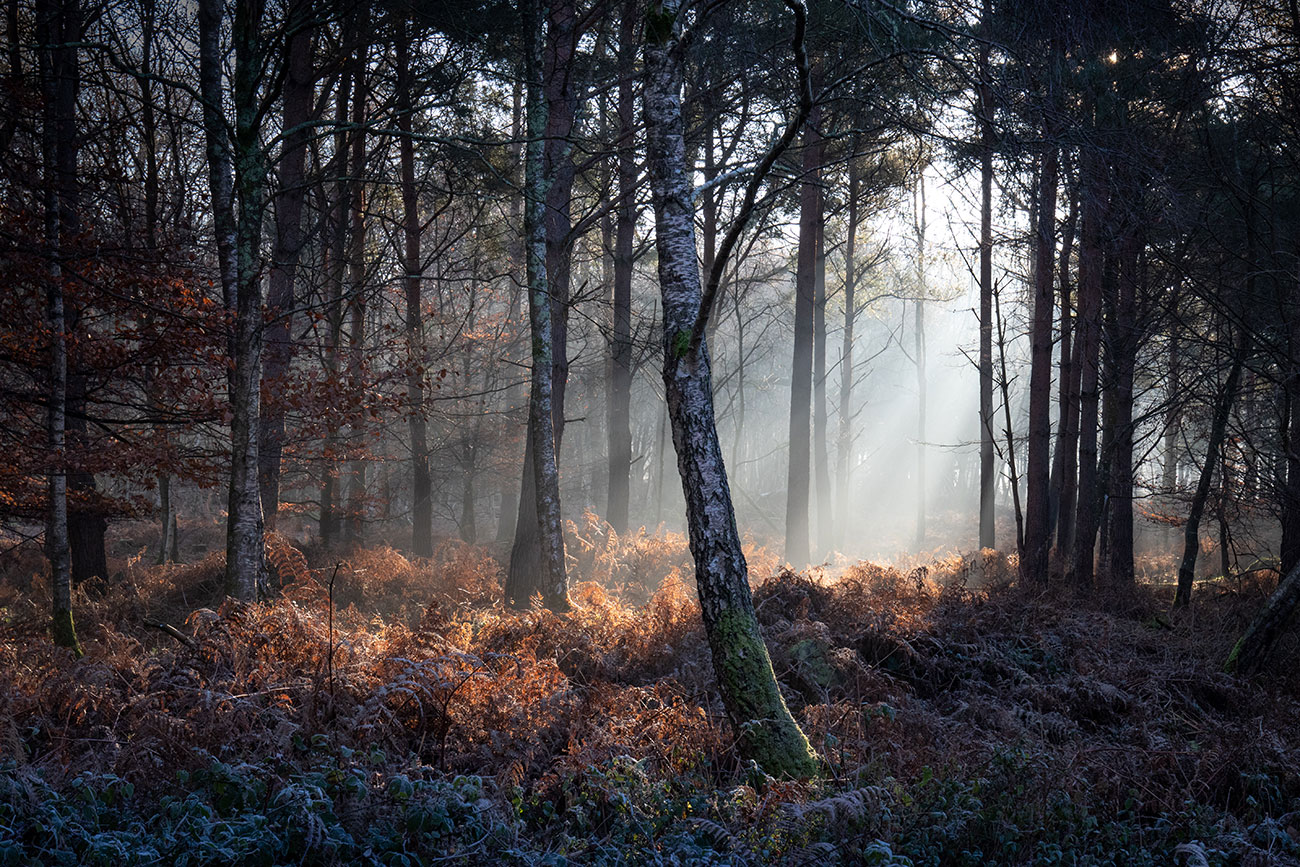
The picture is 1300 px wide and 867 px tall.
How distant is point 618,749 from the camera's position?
4301 mm

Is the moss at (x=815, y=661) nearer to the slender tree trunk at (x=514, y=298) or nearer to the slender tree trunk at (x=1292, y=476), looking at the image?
the slender tree trunk at (x=1292, y=476)

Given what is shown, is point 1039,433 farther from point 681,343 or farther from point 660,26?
point 660,26

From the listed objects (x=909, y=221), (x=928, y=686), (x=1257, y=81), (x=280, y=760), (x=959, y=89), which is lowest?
(x=928, y=686)

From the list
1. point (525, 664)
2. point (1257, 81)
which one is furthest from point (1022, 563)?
point (525, 664)

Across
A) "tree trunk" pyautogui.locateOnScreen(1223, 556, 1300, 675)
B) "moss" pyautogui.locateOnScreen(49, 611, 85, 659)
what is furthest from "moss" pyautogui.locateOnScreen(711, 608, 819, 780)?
"moss" pyautogui.locateOnScreen(49, 611, 85, 659)

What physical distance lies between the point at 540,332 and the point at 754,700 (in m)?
5.63

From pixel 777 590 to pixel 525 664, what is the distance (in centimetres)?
382

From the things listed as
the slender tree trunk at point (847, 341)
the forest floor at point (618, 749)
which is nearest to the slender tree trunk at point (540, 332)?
the forest floor at point (618, 749)

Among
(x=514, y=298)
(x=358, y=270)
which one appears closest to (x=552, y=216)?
(x=358, y=270)

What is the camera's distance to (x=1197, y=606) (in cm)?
938

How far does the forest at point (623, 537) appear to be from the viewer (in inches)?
143

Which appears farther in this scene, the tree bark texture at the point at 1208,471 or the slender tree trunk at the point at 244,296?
the tree bark texture at the point at 1208,471

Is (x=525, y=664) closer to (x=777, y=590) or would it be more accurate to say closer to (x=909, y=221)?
(x=777, y=590)

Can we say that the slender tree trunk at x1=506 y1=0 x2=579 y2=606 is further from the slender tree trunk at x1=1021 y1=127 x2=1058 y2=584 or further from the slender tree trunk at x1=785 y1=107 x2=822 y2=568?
the slender tree trunk at x1=1021 y1=127 x2=1058 y2=584
